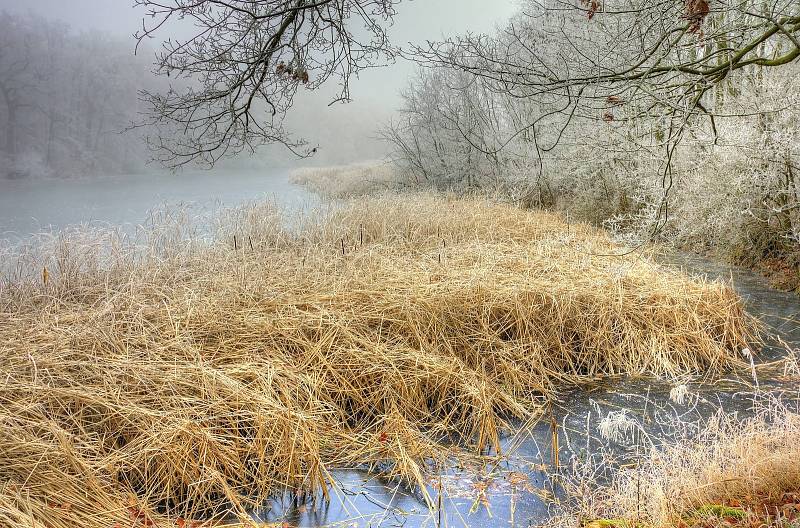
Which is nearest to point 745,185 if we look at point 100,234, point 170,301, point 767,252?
point 767,252

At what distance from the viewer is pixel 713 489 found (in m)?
3.34

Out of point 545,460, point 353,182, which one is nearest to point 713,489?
point 545,460

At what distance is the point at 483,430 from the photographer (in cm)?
463

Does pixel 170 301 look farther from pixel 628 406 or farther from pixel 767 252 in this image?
pixel 767 252

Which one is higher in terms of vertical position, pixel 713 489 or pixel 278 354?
pixel 278 354

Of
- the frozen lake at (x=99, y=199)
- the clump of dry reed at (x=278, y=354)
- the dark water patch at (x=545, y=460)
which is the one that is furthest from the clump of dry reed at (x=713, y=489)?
the frozen lake at (x=99, y=199)

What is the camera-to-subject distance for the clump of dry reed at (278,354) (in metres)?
A: 3.89

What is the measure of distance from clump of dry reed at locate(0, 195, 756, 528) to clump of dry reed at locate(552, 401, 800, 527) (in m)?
1.22

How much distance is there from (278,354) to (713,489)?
3170 millimetres

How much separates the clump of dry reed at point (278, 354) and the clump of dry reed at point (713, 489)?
122 centimetres

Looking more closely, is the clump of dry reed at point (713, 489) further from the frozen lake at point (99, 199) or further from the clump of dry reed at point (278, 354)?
the frozen lake at point (99, 199)

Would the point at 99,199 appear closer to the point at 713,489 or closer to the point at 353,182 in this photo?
the point at 353,182

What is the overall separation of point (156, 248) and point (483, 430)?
5.24 meters

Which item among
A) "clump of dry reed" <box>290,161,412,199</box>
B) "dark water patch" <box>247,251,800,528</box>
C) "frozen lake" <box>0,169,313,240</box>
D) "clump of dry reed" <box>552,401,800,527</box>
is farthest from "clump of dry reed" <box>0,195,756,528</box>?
"clump of dry reed" <box>290,161,412,199</box>
